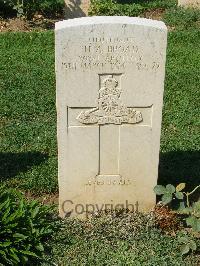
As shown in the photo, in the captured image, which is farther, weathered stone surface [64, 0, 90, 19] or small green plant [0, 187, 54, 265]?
weathered stone surface [64, 0, 90, 19]

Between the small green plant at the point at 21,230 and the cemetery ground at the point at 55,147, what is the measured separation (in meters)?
0.13

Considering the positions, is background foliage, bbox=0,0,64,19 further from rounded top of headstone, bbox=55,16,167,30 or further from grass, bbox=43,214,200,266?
grass, bbox=43,214,200,266

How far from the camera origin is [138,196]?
17.2 ft

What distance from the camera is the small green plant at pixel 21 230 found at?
14.8ft

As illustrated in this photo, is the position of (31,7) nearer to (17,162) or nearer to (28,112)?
(28,112)

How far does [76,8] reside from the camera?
1142cm

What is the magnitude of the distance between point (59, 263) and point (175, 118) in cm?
323

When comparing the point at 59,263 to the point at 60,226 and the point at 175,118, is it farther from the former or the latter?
the point at 175,118

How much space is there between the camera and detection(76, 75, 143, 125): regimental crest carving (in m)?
4.68

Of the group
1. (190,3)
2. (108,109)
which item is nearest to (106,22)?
(108,109)

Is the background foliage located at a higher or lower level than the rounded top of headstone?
higher

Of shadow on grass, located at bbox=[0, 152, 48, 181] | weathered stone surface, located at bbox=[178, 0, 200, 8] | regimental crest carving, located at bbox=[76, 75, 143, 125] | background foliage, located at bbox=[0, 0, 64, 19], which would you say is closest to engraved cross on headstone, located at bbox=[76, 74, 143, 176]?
regimental crest carving, located at bbox=[76, 75, 143, 125]

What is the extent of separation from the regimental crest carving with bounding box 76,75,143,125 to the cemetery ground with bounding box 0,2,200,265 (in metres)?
0.98

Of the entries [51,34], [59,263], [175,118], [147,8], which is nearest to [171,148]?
[175,118]
